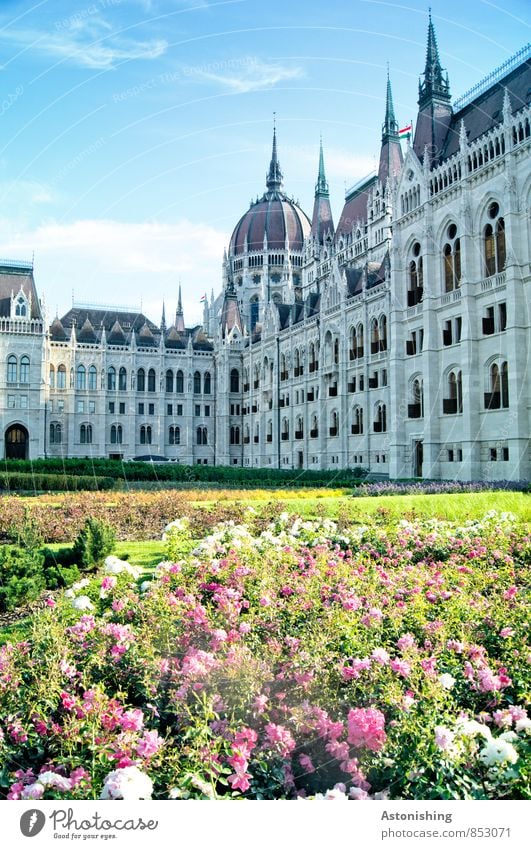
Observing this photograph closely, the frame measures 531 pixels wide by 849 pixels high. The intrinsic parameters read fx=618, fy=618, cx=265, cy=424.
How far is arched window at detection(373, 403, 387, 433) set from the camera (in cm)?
4431

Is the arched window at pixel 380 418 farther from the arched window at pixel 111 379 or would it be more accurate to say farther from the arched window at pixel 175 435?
the arched window at pixel 111 379

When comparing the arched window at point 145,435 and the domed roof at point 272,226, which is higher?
the domed roof at point 272,226

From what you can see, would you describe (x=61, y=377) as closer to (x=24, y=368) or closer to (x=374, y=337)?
(x=24, y=368)

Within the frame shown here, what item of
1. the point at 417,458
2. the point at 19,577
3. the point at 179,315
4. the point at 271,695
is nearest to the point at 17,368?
the point at 179,315

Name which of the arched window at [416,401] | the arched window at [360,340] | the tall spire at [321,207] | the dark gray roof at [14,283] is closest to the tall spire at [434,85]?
the arched window at [360,340]

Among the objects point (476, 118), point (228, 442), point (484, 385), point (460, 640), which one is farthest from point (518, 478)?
point (228, 442)

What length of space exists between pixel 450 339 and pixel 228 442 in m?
42.5

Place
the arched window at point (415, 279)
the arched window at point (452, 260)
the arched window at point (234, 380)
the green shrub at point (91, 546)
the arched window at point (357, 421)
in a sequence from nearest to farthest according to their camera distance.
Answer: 1. the green shrub at point (91, 546)
2. the arched window at point (452, 260)
3. the arched window at point (415, 279)
4. the arched window at point (357, 421)
5. the arched window at point (234, 380)

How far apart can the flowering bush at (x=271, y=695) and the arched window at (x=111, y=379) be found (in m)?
66.6

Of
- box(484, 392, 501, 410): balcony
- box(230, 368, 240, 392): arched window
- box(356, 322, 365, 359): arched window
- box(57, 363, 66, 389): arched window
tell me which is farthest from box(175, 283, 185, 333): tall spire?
A: box(484, 392, 501, 410): balcony

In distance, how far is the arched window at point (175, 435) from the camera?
7519 centimetres
